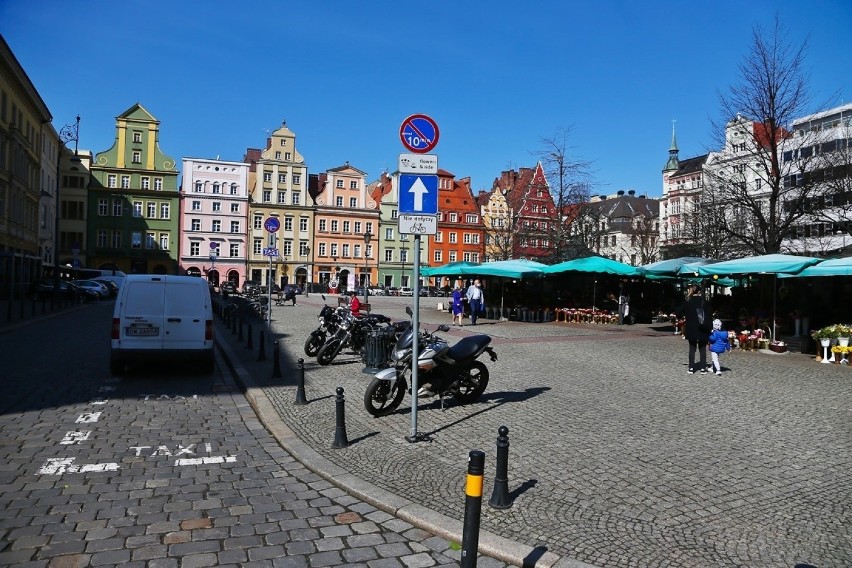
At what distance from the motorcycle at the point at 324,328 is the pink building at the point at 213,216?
60379 mm

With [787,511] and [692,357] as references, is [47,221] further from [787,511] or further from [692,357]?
[787,511]

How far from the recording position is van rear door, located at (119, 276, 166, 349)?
10.9 metres

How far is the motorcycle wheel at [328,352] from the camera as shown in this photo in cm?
1277

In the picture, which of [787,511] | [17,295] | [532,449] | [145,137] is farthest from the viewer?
[145,137]

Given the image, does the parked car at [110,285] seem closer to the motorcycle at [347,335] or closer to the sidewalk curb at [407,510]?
the motorcycle at [347,335]

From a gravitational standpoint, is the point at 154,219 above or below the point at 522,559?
above

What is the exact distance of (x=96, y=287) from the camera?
43469 mm

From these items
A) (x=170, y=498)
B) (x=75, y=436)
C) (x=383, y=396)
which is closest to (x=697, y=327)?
(x=383, y=396)

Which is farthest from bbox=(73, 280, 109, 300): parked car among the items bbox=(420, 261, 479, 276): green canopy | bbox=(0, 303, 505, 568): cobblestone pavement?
bbox=(0, 303, 505, 568): cobblestone pavement

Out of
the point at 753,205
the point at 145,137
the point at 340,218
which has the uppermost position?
the point at 145,137

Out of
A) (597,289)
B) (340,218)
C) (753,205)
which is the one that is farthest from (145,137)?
(753,205)

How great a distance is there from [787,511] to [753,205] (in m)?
24.5

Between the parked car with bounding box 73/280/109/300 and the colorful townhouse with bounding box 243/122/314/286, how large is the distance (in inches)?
1117

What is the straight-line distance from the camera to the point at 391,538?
4.42m
